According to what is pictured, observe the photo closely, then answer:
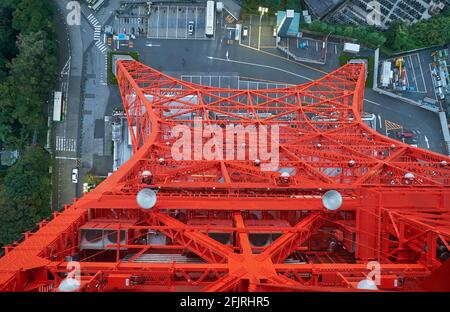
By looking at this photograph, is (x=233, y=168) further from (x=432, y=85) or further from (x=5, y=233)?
(x=432, y=85)

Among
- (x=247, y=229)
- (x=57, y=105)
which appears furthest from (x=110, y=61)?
(x=247, y=229)

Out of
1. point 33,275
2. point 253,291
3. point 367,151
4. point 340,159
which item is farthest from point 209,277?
point 367,151

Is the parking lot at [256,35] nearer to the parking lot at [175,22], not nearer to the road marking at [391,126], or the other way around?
the parking lot at [175,22]

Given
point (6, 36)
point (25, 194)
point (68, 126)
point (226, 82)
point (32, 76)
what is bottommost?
point (25, 194)

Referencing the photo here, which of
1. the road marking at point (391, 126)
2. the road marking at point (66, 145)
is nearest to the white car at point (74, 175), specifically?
the road marking at point (66, 145)

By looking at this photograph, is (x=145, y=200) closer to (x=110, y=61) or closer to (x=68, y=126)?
(x=110, y=61)

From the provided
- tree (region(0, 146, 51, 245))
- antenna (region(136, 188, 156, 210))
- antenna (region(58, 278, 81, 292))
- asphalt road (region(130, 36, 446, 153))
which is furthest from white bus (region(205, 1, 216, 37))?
antenna (region(58, 278, 81, 292))
